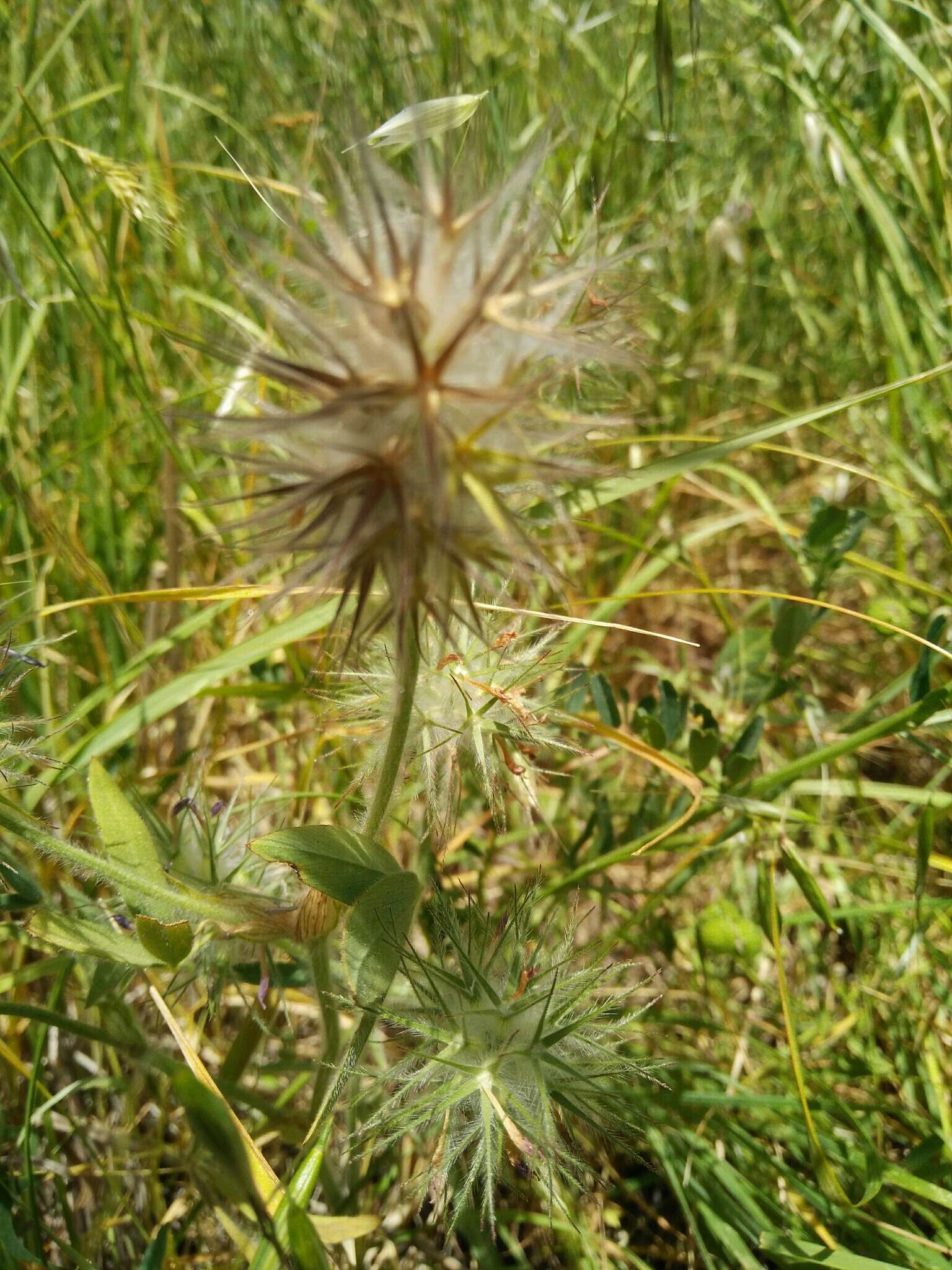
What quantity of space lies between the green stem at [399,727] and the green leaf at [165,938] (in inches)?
9.8

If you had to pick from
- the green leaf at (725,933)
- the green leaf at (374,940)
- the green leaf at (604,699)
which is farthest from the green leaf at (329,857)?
the green leaf at (725,933)

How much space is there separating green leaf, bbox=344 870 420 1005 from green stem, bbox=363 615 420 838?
0.25ft

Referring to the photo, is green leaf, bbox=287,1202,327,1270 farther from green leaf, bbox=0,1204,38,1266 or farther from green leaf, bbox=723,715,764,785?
green leaf, bbox=723,715,764,785

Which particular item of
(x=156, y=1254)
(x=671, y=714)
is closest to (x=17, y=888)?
(x=156, y=1254)

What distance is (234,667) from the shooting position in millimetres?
1756

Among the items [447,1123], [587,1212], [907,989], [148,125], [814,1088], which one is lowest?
[587,1212]

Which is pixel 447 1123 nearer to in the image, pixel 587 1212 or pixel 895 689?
pixel 587 1212

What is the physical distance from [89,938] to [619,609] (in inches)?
51.7

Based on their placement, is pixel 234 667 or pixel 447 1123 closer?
pixel 447 1123

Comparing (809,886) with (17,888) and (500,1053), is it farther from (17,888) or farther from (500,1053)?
(17,888)

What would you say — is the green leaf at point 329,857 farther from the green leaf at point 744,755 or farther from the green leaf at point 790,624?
the green leaf at point 790,624

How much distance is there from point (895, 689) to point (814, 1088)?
0.73 m

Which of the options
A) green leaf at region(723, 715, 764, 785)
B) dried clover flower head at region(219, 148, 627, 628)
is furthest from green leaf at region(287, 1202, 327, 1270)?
green leaf at region(723, 715, 764, 785)

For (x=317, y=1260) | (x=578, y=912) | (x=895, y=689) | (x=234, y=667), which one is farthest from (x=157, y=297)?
(x=317, y=1260)
